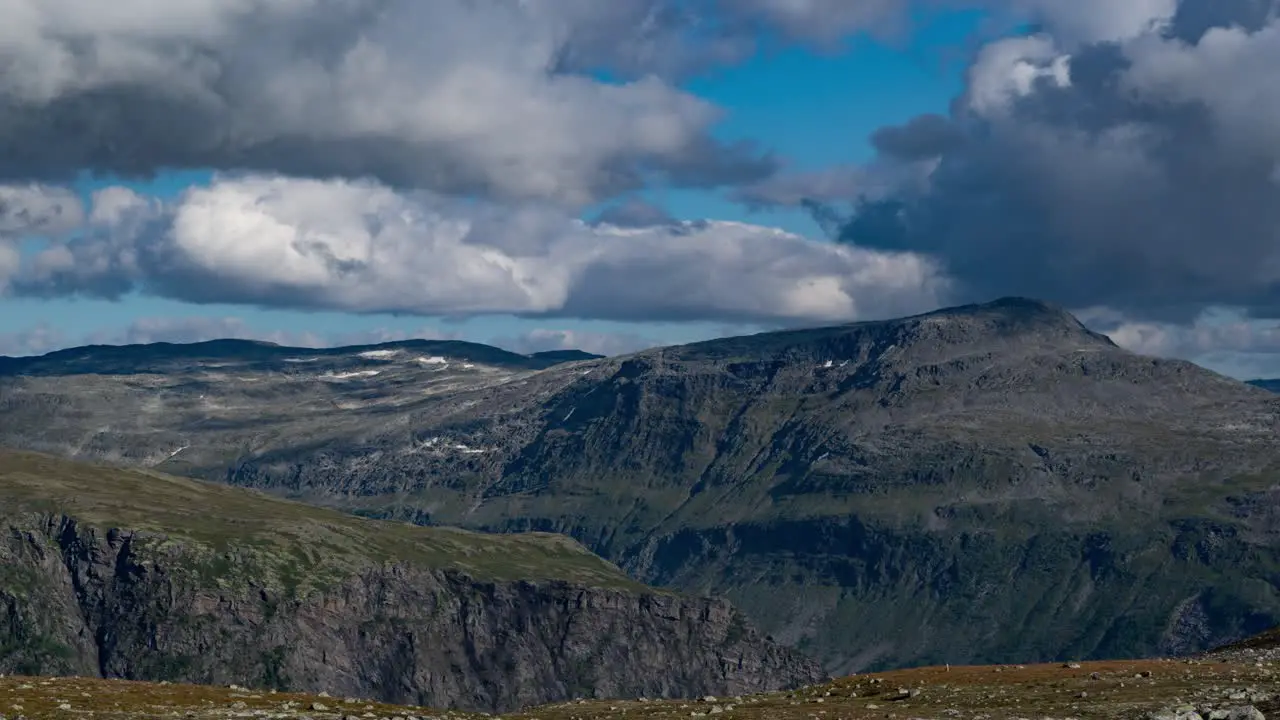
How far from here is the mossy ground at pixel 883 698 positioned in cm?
9450

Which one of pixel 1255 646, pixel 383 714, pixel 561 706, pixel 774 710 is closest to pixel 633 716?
pixel 774 710

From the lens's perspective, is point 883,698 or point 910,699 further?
point 883,698

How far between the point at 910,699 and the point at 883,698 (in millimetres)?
2873

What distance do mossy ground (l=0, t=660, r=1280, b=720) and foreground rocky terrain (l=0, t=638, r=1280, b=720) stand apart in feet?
0.28

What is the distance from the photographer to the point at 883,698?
110250 mm

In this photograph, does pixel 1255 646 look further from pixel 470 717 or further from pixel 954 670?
pixel 470 717

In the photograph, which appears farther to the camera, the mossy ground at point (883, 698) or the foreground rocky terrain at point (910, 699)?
the mossy ground at point (883, 698)

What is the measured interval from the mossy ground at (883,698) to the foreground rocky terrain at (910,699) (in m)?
0.08

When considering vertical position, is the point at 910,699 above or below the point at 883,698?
above

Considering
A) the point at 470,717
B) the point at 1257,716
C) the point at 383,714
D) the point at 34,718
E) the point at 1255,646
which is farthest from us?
the point at 1255,646

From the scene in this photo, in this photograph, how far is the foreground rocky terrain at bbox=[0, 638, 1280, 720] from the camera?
91625 mm

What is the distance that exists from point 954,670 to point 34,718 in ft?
226

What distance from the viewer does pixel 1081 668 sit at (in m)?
123

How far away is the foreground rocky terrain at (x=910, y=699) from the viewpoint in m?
91.6
